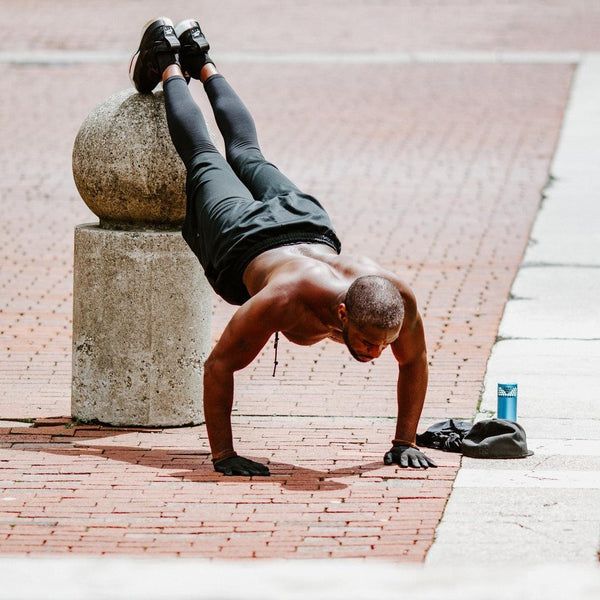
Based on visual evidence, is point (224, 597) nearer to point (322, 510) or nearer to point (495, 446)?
point (322, 510)

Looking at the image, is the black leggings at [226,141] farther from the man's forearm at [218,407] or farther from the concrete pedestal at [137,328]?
the man's forearm at [218,407]

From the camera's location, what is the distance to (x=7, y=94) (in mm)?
19016

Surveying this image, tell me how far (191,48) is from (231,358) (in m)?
2.34

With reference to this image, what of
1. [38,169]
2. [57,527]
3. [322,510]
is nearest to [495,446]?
[322,510]

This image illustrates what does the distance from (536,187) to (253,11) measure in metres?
14.2

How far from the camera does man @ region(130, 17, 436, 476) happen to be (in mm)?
5828

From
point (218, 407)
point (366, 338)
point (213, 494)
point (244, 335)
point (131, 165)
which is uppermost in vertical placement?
point (131, 165)

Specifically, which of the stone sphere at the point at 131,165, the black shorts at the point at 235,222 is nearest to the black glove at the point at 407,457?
the black shorts at the point at 235,222

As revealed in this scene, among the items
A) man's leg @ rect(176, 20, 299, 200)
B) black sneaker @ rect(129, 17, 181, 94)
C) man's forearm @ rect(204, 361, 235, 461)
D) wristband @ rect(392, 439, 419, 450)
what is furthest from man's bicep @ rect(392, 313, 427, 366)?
black sneaker @ rect(129, 17, 181, 94)

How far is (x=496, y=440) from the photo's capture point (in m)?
6.35

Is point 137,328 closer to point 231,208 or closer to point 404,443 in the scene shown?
point 231,208

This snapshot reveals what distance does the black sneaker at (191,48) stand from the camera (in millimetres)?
7641

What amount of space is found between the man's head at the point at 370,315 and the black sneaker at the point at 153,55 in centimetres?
215

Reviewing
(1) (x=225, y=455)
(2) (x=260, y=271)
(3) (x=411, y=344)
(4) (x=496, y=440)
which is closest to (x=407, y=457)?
(4) (x=496, y=440)
